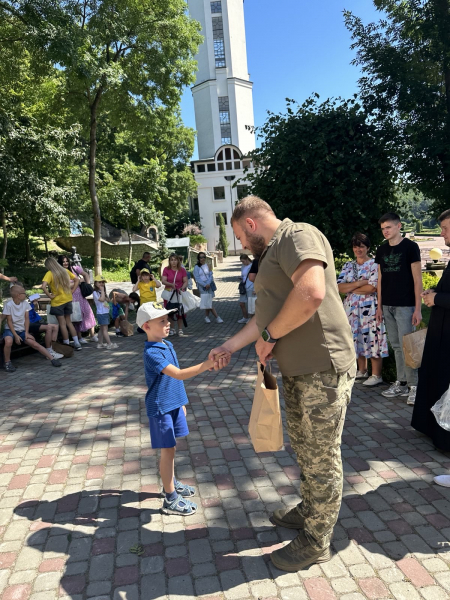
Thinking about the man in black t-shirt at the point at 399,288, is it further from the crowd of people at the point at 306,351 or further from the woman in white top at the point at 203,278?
the woman in white top at the point at 203,278

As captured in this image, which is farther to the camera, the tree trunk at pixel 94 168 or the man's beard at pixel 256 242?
the tree trunk at pixel 94 168

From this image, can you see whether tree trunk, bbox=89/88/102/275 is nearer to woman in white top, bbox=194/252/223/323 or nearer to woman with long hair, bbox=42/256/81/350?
woman in white top, bbox=194/252/223/323

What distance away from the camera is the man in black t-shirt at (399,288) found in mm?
5020

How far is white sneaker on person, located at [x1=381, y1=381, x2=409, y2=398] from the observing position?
5492mm

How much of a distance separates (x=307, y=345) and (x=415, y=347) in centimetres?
251

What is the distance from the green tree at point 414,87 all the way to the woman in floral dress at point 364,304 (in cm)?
490

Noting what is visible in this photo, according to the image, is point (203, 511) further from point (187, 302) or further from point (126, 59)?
point (126, 59)

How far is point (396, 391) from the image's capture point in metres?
5.52

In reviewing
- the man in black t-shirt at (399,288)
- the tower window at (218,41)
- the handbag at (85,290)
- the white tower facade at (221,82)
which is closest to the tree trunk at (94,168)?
the handbag at (85,290)

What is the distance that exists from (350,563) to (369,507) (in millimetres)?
651

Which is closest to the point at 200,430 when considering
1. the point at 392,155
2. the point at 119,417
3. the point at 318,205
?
the point at 119,417

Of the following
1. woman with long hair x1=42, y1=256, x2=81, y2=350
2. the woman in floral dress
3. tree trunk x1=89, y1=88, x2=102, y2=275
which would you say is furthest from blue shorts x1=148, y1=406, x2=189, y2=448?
tree trunk x1=89, y1=88, x2=102, y2=275

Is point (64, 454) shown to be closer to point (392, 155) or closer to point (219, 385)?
point (219, 385)

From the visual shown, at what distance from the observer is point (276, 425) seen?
2738 millimetres
